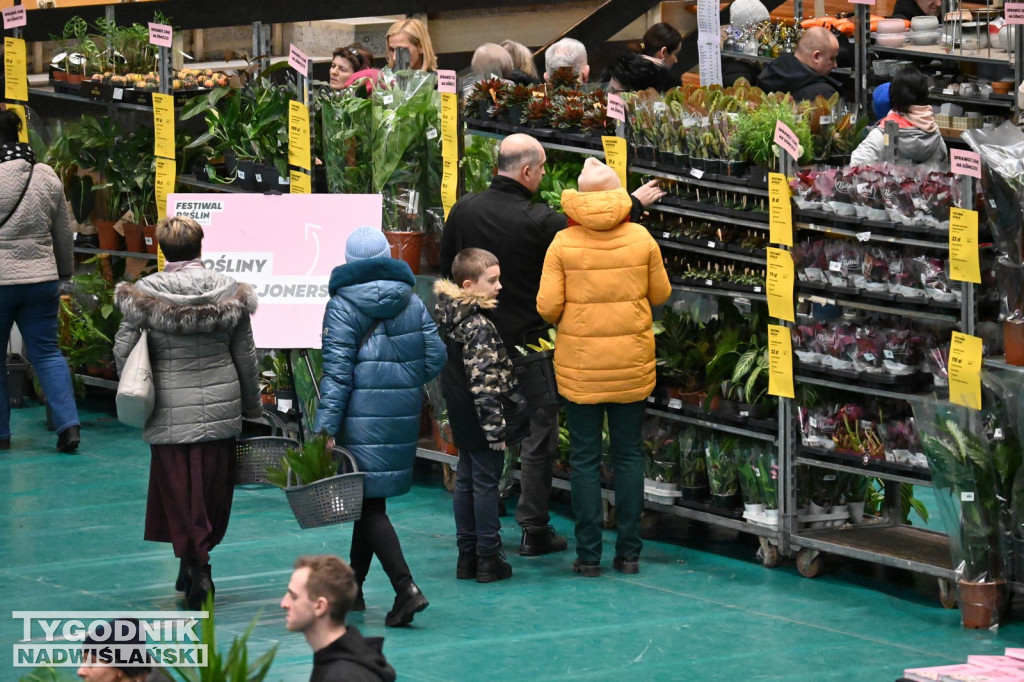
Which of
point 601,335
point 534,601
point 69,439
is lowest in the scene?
point 534,601

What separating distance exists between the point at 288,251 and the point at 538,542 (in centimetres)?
196

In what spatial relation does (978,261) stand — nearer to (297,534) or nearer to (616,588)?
(616,588)

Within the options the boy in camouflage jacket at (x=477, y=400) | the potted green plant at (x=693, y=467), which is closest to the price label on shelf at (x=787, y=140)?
the boy in camouflage jacket at (x=477, y=400)

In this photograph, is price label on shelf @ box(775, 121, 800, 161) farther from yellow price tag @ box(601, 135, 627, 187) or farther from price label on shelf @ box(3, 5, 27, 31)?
price label on shelf @ box(3, 5, 27, 31)

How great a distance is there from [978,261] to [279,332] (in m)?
3.34

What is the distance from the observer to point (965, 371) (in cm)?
561

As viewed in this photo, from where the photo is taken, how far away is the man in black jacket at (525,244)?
6617 millimetres

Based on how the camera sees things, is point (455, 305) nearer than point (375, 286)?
No

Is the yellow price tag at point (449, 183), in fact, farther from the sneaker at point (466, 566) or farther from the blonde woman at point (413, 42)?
the sneaker at point (466, 566)

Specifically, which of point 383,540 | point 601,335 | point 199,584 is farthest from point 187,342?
point 601,335

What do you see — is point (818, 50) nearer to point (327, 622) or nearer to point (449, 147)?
point (449, 147)

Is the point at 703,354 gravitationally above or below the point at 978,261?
below

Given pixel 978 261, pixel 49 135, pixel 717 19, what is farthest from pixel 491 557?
pixel 49 135

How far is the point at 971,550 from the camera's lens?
5625 millimetres
